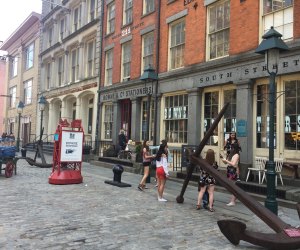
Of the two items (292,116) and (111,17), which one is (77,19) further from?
(292,116)

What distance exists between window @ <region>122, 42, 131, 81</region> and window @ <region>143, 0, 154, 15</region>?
6.94 feet

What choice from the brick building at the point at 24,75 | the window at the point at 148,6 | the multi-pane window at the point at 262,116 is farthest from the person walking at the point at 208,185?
the brick building at the point at 24,75

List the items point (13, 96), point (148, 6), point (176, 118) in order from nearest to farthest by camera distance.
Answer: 1. point (176, 118)
2. point (148, 6)
3. point (13, 96)

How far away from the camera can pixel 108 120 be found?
21000mm

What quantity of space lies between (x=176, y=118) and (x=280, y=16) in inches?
237

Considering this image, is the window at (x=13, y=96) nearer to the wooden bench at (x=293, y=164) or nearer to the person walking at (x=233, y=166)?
the wooden bench at (x=293, y=164)

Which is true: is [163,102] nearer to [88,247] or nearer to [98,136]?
[98,136]

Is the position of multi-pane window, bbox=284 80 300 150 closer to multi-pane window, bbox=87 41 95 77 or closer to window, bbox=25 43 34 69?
multi-pane window, bbox=87 41 95 77

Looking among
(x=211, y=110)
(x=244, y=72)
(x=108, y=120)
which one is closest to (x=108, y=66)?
(x=108, y=120)

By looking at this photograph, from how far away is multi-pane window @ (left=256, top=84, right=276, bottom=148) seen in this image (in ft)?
36.9

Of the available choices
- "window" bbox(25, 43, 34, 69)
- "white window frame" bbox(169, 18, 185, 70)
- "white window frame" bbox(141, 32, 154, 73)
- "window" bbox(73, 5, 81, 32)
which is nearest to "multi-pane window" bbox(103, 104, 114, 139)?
"white window frame" bbox(141, 32, 154, 73)

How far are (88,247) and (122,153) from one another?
12413mm

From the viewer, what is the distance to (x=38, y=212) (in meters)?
7.24

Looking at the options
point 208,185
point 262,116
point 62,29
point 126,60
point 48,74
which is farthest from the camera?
point 48,74
